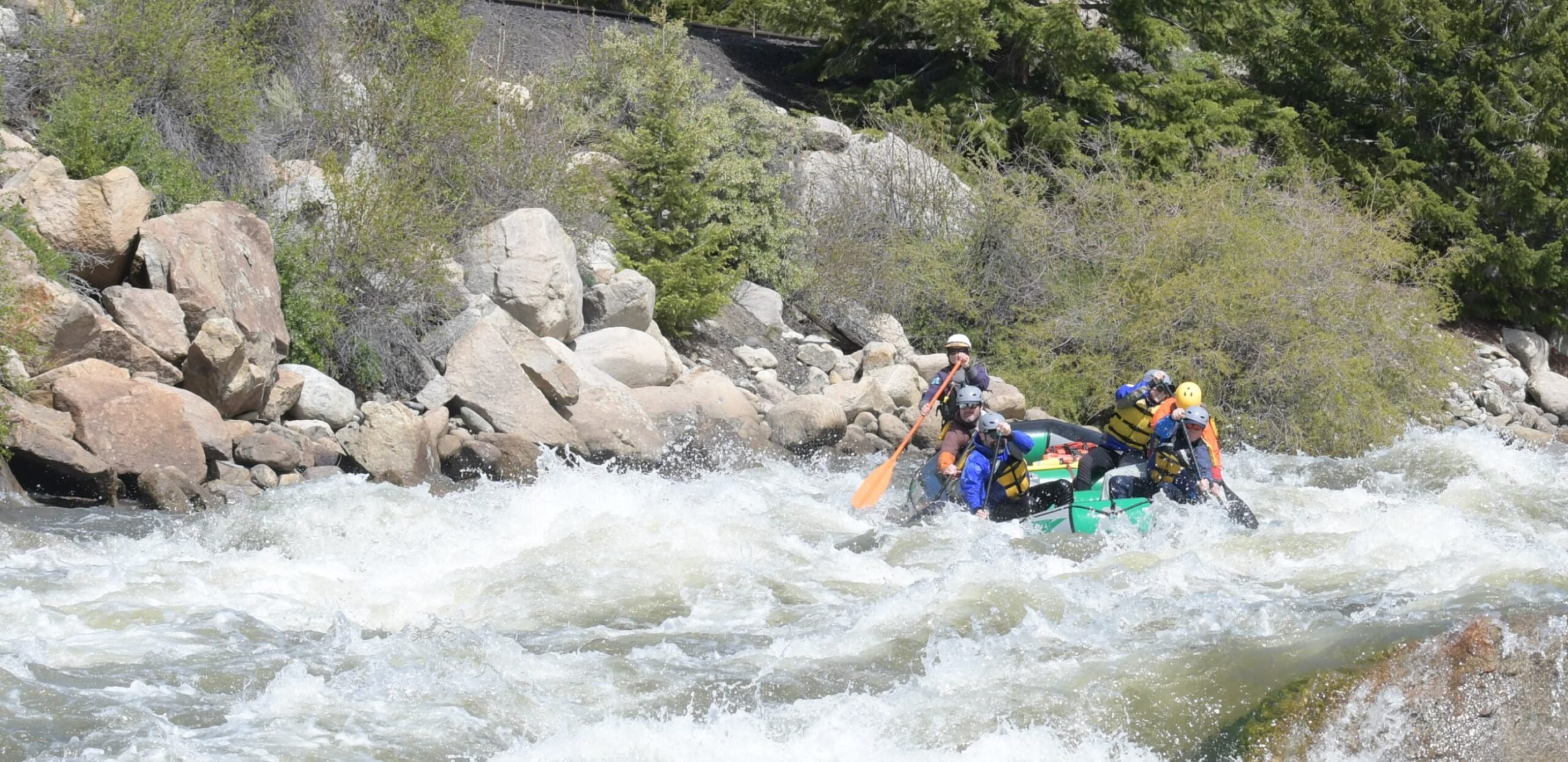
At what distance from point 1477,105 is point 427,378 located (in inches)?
636

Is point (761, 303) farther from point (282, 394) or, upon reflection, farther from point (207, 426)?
point (207, 426)

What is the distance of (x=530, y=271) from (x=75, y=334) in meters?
4.57

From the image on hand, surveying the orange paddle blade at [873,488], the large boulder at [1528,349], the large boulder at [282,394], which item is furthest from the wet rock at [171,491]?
the large boulder at [1528,349]

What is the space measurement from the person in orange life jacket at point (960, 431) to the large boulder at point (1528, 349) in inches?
568

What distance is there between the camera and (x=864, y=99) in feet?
70.4

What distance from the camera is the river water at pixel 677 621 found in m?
6.36

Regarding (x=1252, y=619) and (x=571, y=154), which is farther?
(x=571, y=154)

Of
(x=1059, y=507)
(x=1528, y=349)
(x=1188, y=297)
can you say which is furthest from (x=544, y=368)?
(x=1528, y=349)

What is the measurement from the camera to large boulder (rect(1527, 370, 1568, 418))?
69.7 ft

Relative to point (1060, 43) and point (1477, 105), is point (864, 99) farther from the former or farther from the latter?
point (1477, 105)

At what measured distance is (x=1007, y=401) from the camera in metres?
14.9

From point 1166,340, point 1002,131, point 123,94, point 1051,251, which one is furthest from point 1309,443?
point 123,94

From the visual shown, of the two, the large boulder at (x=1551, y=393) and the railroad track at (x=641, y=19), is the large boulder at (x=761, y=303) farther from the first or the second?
the large boulder at (x=1551, y=393)

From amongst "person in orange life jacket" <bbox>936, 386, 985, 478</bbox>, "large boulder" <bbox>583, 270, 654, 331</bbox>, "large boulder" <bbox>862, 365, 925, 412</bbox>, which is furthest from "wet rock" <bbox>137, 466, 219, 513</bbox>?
"large boulder" <bbox>862, 365, 925, 412</bbox>
